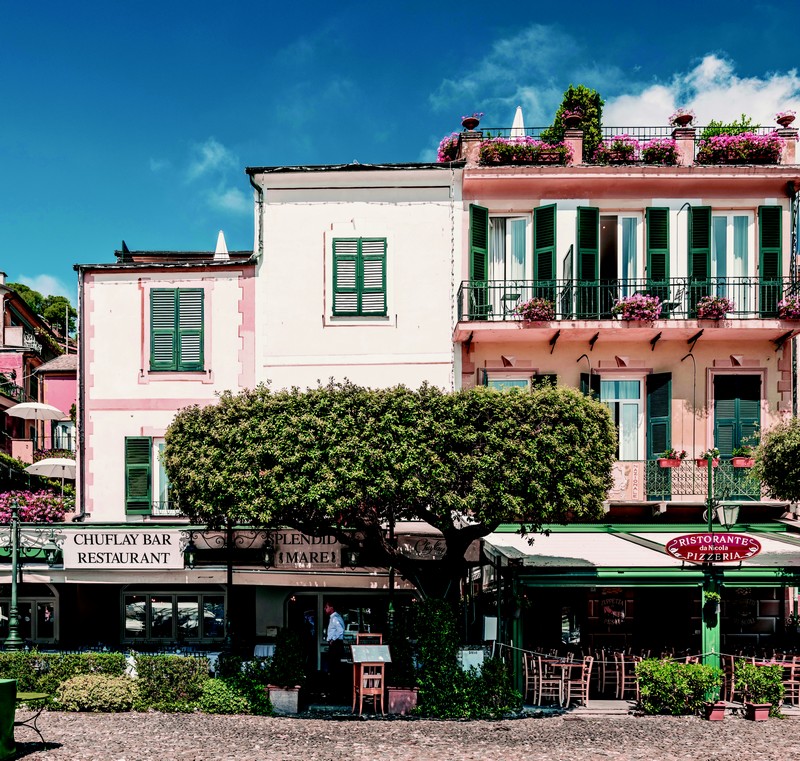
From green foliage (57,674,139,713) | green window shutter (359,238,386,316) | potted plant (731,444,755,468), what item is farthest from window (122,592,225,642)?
potted plant (731,444,755,468)

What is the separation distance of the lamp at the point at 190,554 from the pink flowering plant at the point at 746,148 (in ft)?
47.5

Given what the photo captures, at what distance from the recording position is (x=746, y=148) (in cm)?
1916

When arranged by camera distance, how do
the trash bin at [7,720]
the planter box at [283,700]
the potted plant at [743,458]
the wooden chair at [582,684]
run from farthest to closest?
the potted plant at [743,458]
the wooden chair at [582,684]
the planter box at [283,700]
the trash bin at [7,720]

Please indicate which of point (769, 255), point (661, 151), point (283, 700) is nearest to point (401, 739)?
point (283, 700)

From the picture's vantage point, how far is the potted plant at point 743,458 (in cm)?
1798

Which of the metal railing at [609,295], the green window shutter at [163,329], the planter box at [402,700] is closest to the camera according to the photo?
the planter box at [402,700]

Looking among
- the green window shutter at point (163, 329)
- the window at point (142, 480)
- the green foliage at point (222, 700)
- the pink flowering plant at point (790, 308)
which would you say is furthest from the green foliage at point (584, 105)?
the green foliage at point (222, 700)

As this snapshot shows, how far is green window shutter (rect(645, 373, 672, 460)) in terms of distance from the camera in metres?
19.0

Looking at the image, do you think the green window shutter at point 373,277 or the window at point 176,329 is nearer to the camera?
the green window shutter at point 373,277

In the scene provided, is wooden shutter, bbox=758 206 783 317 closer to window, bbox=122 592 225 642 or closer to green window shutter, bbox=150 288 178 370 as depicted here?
green window shutter, bbox=150 288 178 370

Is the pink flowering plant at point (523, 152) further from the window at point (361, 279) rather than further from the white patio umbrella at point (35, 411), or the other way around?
the white patio umbrella at point (35, 411)

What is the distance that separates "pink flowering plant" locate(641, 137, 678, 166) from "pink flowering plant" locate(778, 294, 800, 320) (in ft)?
13.1

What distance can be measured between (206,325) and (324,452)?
6288mm

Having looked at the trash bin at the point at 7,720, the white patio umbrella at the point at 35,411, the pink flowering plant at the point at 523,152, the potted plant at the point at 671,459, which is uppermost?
the pink flowering plant at the point at 523,152
